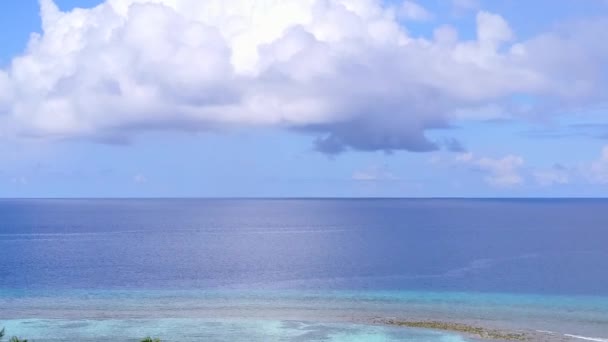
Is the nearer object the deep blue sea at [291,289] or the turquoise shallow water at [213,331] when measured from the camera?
the turquoise shallow water at [213,331]

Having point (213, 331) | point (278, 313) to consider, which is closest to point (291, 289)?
point (278, 313)

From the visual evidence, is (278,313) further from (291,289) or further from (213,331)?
(291,289)

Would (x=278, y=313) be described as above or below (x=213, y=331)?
above

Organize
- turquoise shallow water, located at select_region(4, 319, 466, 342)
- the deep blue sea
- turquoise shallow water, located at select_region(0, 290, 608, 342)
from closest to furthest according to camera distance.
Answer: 1. turquoise shallow water, located at select_region(4, 319, 466, 342)
2. turquoise shallow water, located at select_region(0, 290, 608, 342)
3. the deep blue sea

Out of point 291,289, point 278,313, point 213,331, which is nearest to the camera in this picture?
point 213,331

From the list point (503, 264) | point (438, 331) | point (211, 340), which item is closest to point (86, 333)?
point (211, 340)

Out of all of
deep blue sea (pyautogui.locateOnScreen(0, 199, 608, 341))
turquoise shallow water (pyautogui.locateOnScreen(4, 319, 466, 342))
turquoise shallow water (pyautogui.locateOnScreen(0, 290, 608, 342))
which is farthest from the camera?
deep blue sea (pyautogui.locateOnScreen(0, 199, 608, 341))

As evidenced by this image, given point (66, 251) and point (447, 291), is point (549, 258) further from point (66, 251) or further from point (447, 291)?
point (66, 251)

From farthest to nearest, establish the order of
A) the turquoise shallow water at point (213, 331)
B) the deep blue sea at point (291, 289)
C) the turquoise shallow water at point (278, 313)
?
the deep blue sea at point (291, 289), the turquoise shallow water at point (278, 313), the turquoise shallow water at point (213, 331)

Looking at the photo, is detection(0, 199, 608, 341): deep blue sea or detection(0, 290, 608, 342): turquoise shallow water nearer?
detection(0, 290, 608, 342): turquoise shallow water

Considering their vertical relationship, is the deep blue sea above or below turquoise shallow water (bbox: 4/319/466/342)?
above

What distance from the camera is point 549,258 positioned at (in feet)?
375

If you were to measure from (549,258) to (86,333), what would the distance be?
86462mm

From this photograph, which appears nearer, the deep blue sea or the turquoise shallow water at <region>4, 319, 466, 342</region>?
the turquoise shallow water at <region>4, 319, 466, 342</region>
